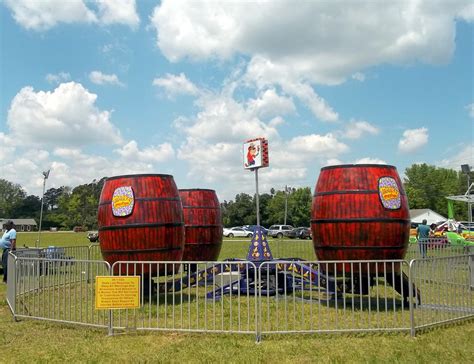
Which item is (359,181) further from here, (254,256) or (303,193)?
(303,193)

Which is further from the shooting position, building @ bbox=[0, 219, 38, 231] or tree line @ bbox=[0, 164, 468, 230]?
building @ bbox=[0, 219, 38, 231]

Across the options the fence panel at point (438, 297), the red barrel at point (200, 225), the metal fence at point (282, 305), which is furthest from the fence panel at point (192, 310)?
the fence panel at point (438, 297)

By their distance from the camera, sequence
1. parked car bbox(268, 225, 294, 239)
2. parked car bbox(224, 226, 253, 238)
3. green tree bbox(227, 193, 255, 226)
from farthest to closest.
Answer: green tree bbox(227, 193, 255, 226)
parked car bbox(224, 226, 253, 238)
parked car bbox(268, 225, 294, 239)

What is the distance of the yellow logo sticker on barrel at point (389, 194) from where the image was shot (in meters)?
7.76

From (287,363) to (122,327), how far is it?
2.51 meters

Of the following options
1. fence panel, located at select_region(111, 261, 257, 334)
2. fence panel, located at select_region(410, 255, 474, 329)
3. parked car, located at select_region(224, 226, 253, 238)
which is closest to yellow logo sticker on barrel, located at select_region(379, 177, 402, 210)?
fence panel, located at select_region(410, 255, 474, 329)

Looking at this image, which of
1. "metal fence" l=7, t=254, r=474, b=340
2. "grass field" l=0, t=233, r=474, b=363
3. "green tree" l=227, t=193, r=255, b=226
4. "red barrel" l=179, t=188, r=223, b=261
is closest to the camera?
"grass field" l=0, t=233, r=474, b=363

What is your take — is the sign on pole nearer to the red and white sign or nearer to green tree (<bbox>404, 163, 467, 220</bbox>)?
the red and white sign

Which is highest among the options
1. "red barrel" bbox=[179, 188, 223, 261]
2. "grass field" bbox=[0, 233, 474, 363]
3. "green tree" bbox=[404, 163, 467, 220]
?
"green tree" bbox=[404, 163, 467, 220]

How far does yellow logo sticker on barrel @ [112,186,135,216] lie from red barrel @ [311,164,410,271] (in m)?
3.40

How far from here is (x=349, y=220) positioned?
7.71 meters

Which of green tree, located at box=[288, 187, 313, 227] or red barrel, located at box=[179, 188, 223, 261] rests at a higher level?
green tree, located at box=[288, 187, 313, 227]

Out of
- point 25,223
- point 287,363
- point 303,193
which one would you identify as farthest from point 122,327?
point 25,223

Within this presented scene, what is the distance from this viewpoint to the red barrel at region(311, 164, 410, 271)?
7.68 meters
